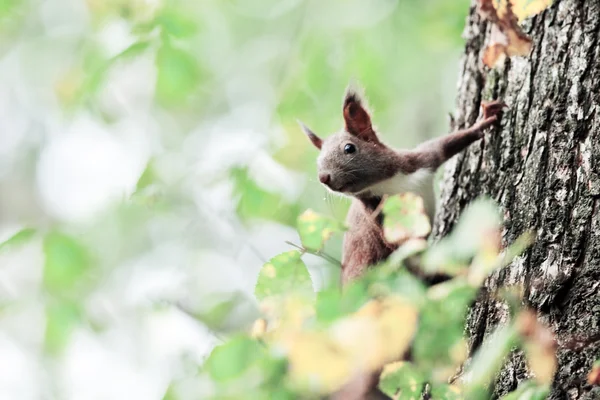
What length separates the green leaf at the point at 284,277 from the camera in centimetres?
161

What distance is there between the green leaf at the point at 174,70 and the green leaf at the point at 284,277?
189 centimetres

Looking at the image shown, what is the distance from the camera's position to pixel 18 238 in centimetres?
260

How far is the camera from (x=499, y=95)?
8.53 ft

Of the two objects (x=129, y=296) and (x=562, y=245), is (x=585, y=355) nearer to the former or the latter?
(x=562, y=245)

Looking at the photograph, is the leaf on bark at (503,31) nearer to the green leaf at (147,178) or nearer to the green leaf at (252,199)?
the green leaf at (252,199)

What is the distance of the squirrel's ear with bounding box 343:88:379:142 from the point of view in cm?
279

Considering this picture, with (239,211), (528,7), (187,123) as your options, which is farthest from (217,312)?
(187,123)

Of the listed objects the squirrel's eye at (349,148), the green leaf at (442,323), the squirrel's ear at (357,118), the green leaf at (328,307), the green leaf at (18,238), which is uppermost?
the green leaf at (18,238)

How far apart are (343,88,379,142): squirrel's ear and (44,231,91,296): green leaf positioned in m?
1.48

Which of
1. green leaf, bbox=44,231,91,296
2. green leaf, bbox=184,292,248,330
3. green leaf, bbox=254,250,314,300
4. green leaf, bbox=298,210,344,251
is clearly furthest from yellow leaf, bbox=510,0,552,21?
green leaf, bbox=44,231,91,296

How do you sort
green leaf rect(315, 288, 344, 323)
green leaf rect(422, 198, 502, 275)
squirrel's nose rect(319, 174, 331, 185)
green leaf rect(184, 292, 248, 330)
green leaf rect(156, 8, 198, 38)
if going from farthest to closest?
green leaf rect(156, 8, 198, 38), squirrel's nose rect(319, 174, 331, 185), green leaf rect(184, 292, 248, 330), green leaf rect(315, 288, 344, 323), green leaf rect(422, 198, 502, 275)

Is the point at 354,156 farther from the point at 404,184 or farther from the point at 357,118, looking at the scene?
the point at 404,184

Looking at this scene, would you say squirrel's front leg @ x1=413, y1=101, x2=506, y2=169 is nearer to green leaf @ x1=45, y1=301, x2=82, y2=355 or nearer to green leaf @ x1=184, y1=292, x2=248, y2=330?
green leaf @ x1=184, y1=292, x2=248, y2=330

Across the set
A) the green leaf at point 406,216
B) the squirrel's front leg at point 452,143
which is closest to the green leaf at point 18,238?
the green leaf at point 406,216
